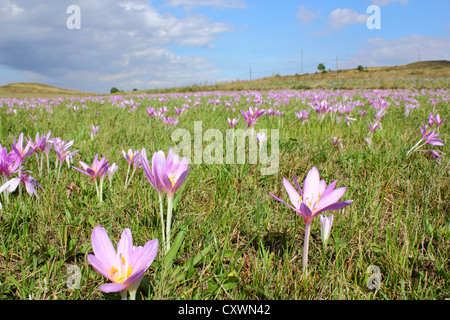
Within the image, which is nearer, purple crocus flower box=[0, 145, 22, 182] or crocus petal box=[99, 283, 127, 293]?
crocus petal box=[99, 283, 127, 293]

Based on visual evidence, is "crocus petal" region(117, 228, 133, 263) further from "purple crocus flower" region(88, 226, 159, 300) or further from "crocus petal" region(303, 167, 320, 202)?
"crocus petal" region(303, 167, 320, 202)

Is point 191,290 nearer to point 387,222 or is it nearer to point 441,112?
point 387,222

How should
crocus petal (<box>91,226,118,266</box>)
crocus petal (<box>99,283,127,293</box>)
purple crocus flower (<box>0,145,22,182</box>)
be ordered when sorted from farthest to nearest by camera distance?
1. purple crocus flower (<box>0,145,22,182</box>)
2. crocus petal (<box>91,226,118,266</box>)
3. crocus petal (<box>99,283,127,293</box>)

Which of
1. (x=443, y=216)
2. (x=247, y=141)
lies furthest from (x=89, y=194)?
(x=443, y=216)


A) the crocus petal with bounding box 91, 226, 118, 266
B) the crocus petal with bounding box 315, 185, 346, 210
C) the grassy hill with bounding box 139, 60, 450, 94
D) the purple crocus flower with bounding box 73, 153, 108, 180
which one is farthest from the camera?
the grassy hill with bounding box 139, 60, 450, 94

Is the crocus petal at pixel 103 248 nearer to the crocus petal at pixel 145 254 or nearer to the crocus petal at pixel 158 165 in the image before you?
the crocus petal at pixel 145 254

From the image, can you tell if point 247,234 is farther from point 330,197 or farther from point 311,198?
point 330,197

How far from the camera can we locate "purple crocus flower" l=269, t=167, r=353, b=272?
3.55 ft

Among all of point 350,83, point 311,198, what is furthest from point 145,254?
point 350,83

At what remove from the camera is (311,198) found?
1.21 metres

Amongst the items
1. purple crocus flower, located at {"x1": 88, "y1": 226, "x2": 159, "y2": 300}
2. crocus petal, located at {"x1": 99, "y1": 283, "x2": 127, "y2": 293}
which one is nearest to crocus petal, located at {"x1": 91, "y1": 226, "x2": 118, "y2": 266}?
purple crocus flower, located at {"x1": 88, "y1": 226, "x2": 159, "y2": 300}

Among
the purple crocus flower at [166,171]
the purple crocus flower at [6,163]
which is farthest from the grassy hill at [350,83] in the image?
the purple crocus flower at [166,171]

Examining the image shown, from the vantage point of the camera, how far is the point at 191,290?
1.16 meters
